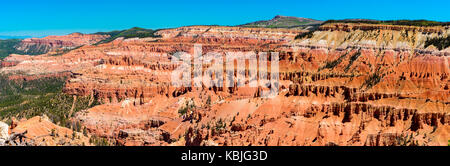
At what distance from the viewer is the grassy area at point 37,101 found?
9338 centimetres

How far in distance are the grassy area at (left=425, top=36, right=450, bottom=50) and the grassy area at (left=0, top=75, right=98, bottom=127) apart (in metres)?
91.9

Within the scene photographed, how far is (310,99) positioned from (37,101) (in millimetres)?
85604

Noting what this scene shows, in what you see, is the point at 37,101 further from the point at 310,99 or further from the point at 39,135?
the point at 310,99

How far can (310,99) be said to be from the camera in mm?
67188

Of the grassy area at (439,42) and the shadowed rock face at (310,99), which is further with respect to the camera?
the grassy area at (439,42)

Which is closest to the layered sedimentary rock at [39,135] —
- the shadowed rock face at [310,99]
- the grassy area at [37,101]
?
the shadowed rock face at [310,99]

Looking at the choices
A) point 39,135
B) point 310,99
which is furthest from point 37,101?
point 310,99

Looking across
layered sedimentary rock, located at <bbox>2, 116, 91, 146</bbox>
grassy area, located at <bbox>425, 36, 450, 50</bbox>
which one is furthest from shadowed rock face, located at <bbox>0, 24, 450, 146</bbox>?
layered sedimentary rock, located at <bbox>2, 116, 91, 146</bbox>

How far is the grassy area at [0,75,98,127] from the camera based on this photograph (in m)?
93.4

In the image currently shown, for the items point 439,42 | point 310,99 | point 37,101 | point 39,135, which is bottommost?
point 37,101

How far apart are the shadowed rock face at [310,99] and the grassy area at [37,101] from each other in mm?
4669

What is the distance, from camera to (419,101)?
179ft

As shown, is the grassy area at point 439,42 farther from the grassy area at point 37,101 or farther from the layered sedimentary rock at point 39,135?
the grassy area at point 37,101

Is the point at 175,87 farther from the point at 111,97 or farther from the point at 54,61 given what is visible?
the point at 54,61
